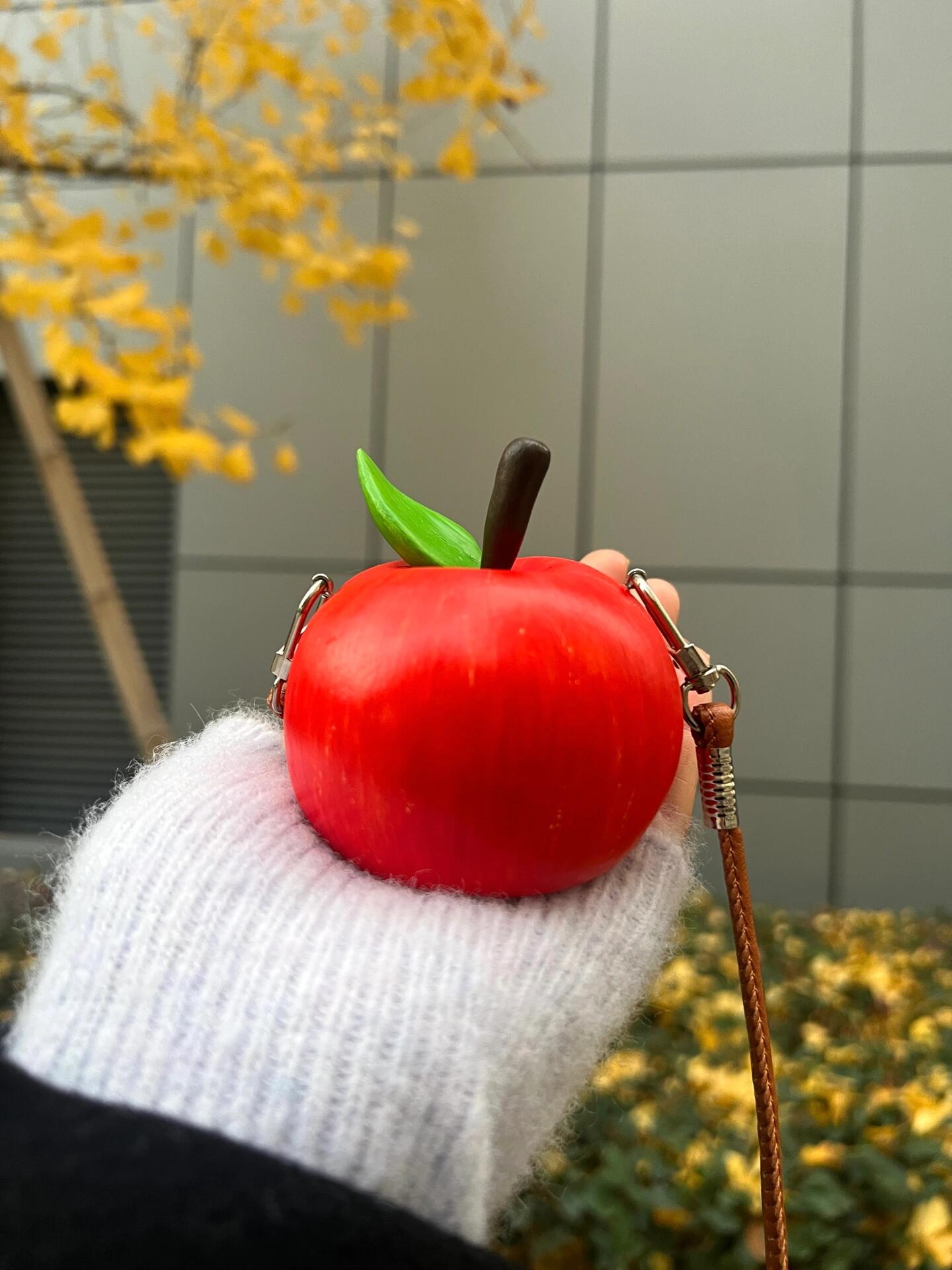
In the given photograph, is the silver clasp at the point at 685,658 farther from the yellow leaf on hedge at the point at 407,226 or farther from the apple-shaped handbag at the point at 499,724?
the yellow leaf on hedge at the point at 407,226

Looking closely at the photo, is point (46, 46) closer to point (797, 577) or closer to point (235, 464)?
point (235, 464)

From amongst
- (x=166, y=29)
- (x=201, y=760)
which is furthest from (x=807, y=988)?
(x=166, y=29)

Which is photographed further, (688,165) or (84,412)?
(688,165)

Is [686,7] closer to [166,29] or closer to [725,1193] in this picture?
[166,29]

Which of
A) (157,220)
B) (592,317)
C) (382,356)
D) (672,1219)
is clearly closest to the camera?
(672,1219)

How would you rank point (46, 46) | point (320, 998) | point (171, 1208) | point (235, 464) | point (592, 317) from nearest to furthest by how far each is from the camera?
point (171, 1208) → point (320, 998) → point (235, 464) → point (46, 46) → point (592, 317)

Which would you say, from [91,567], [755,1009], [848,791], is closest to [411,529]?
[755,1009]

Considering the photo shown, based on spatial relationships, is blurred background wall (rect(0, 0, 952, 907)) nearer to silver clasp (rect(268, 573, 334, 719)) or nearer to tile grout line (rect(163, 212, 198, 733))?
tile grout line (rect(163, 212, 198, 733))

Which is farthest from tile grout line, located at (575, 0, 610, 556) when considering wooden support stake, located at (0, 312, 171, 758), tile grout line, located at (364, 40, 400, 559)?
wooden support stake, located at (0, 312, 171, 758)
